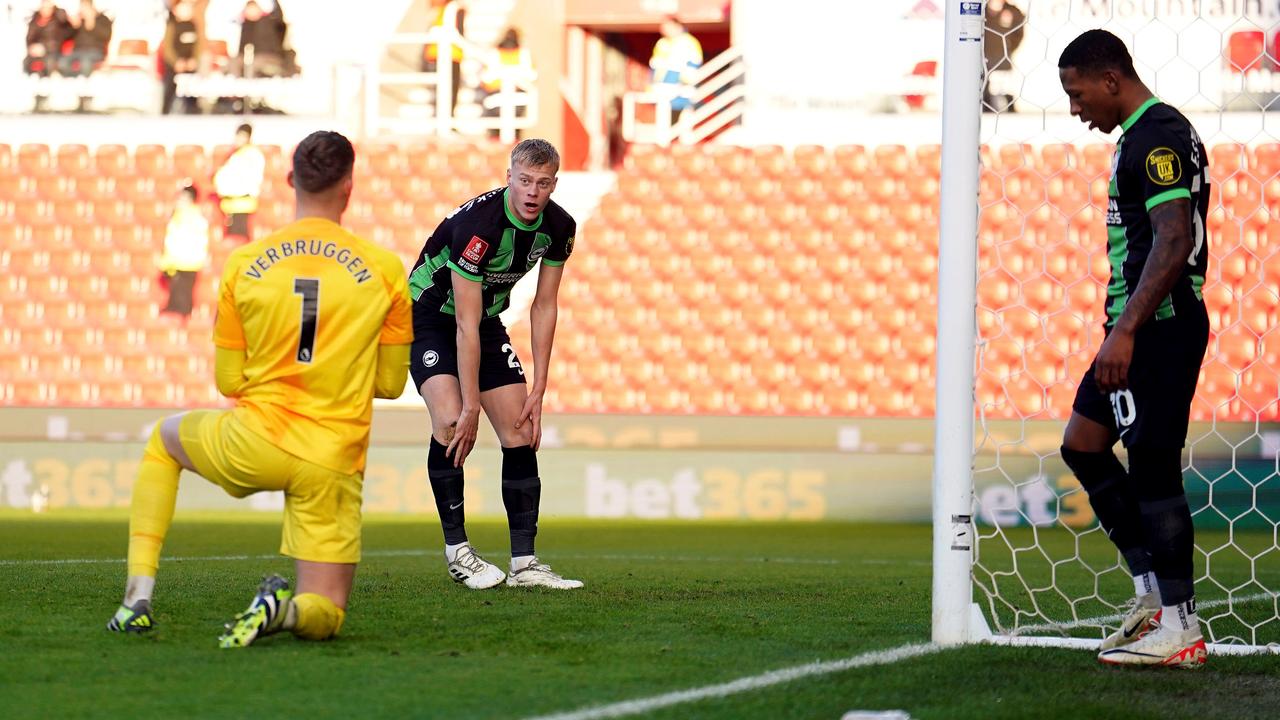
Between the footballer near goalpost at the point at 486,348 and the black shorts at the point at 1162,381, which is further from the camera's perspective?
the footballer near goalpost at the point at 486,348

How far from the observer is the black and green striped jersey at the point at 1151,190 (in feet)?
13.0

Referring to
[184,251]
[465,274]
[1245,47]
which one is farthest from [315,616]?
[1245,47]

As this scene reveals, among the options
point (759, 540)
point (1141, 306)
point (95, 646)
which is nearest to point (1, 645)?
point (95, 646)

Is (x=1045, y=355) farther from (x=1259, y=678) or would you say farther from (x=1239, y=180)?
(x=1259, y=678)

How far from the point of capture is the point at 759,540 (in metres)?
9.91

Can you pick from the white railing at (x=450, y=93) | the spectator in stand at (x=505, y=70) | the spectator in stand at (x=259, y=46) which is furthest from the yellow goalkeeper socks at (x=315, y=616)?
the spectator in stand at (x=259, y=46)

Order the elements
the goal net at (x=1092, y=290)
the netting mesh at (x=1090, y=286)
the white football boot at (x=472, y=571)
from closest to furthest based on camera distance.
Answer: the white football boot at (x=472, y=571)
the goal net at (x=1092, y=290)
the netting mesh at (x=1090, y=286)

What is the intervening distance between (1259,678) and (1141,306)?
3.35ft

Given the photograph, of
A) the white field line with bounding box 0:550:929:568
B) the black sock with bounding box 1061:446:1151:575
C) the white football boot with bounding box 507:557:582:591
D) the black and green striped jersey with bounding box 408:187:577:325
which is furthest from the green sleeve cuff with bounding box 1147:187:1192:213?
the white field line with bounding box 0:550:929:568

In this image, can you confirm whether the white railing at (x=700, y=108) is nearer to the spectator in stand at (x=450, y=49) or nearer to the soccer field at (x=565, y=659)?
the spectator in stand at (x=450, y=49)

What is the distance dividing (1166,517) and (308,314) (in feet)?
7.56

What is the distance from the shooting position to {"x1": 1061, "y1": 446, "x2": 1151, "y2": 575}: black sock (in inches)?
172

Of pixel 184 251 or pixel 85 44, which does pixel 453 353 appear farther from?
pixel 85 44

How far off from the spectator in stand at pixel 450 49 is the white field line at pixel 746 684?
13.6 m
